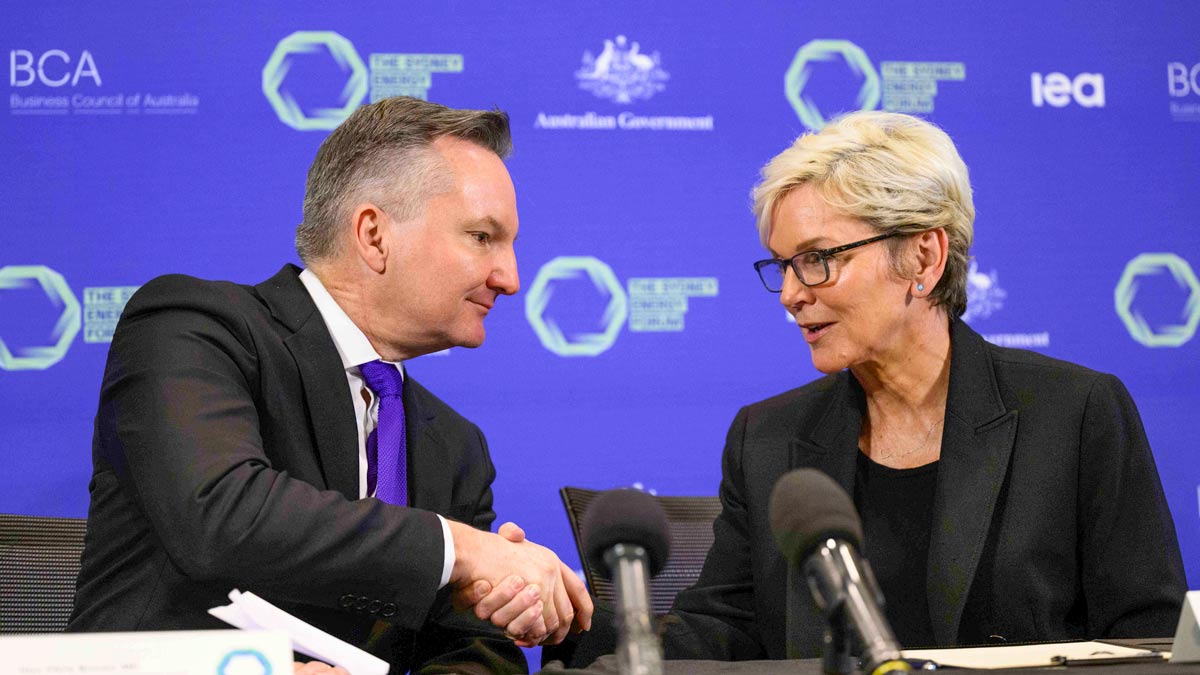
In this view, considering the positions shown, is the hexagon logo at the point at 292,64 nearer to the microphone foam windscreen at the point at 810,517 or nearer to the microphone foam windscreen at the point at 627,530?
the microphone foam windscreen at the point at 627,530

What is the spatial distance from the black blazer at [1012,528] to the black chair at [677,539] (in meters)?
0.33

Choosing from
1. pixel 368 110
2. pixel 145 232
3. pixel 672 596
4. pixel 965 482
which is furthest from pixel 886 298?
pixel 145 232

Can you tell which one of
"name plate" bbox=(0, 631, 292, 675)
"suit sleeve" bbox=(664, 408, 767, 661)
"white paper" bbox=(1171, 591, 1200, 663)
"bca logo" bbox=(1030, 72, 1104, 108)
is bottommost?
"suit sleeve" bbox=(664, 408, 767, 661)

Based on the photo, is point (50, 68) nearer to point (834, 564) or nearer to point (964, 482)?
point (964, 482)

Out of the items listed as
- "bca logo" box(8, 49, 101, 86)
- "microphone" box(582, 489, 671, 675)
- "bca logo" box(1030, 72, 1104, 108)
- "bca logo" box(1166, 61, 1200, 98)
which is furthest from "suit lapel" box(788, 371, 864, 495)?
"bca logo" box(8, 49, 101, 86)

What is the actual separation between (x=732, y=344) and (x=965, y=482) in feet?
5.69

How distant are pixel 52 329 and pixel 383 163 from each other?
183 centimetres

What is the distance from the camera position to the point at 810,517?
127cm

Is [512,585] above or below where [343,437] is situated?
below

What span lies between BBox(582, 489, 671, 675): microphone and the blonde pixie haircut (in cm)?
141

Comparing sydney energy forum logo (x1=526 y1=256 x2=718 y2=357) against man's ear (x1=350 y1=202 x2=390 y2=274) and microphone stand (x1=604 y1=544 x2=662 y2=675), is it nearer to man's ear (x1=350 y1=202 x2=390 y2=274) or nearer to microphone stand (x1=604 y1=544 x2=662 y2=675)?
man's ear (x1=350 y1=202 x2=390 y2=274)

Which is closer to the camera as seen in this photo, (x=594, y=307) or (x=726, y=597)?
(x=726, y=597)

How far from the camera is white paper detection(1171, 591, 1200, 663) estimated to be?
Result: 160cm

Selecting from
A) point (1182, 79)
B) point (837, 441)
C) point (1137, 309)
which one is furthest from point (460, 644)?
point (1182, 79)
